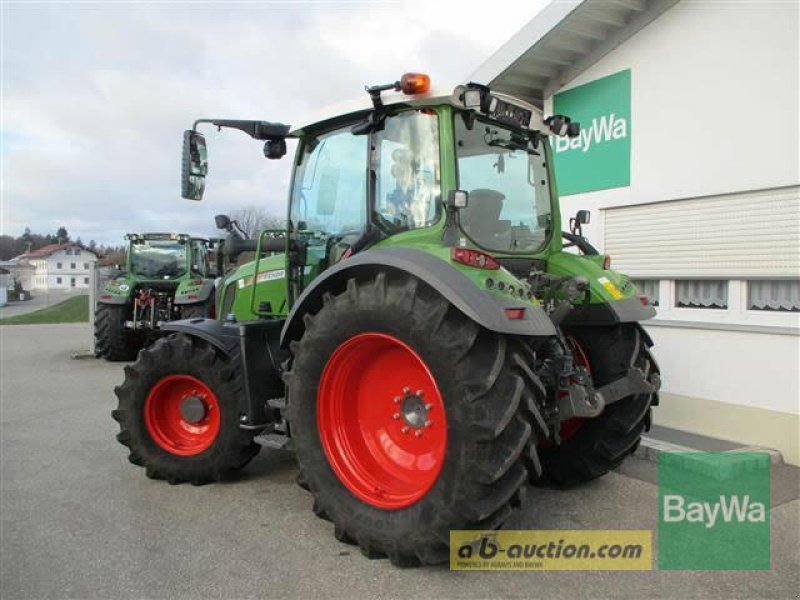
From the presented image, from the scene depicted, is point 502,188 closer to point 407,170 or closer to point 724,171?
point 407,170

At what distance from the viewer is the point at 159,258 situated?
13656mm

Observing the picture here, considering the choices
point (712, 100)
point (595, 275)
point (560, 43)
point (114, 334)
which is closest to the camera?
point (595, 275)

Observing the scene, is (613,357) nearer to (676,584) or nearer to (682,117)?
(676,584)

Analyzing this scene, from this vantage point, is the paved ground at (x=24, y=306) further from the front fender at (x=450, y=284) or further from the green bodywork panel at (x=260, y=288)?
the front fender at (x=450, y=284)

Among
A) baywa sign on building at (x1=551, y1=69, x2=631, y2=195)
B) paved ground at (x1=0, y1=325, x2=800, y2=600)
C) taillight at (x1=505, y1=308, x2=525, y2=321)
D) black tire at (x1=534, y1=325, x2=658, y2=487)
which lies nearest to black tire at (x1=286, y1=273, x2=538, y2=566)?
taillight at (x1=505, y1=308, x2=525, y2=321)

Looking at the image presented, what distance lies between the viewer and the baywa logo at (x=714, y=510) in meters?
3.47

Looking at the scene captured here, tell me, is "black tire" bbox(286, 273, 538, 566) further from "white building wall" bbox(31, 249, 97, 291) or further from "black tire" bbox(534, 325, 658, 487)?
"white building wall" bbox(31, 249, 97, 291)

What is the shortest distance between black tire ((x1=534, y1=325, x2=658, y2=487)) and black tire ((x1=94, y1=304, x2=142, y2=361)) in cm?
1011

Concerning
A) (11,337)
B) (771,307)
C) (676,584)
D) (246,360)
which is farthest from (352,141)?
(11,337)

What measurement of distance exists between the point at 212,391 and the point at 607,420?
8.78ft

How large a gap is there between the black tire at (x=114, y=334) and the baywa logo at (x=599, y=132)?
355 inches

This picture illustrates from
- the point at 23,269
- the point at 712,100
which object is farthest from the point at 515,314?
the point at 23,269

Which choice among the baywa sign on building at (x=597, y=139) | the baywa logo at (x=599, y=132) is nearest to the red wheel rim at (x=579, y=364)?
the baywa sign on building at (x=597, y=139)

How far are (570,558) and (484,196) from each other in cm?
211
